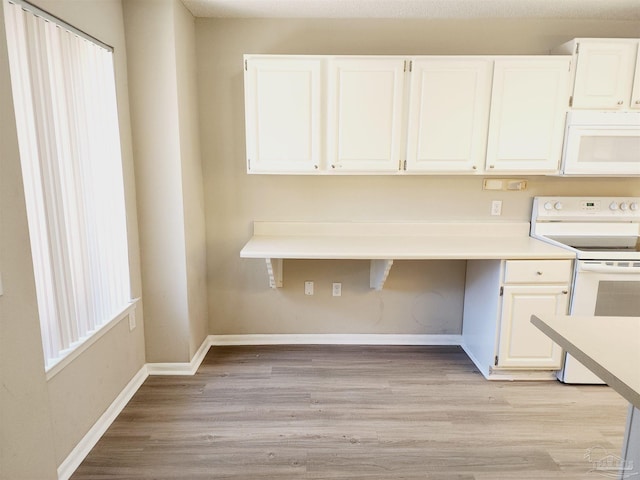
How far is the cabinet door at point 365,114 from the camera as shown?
2.45 meters

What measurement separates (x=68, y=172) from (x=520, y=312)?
2624 millimetres

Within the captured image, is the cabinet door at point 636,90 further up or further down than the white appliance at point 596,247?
further up

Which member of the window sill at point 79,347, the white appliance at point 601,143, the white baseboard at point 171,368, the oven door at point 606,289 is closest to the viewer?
the window sill at point 79,347

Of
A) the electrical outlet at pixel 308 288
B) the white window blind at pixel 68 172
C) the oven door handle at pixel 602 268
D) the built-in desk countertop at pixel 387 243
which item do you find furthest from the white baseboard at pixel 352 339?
A: the white window blind at pixel 68 172

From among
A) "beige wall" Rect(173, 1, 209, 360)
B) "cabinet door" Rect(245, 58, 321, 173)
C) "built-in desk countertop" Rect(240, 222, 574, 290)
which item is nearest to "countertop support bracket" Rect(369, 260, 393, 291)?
"built-in desk countertop" Rect(240, 222, 574, 290)

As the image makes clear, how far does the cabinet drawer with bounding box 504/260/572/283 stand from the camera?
2.45m

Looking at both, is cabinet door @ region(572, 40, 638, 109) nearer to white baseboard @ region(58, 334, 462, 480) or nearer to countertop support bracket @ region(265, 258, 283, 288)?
→ white baseboard @ region(58, 334, 462, 480)

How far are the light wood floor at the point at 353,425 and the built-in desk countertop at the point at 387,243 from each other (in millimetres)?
690

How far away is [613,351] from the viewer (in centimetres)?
106

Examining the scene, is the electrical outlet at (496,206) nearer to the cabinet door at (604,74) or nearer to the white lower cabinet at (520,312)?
the white lower cabinet at (520,312)

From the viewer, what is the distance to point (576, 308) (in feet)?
8.09

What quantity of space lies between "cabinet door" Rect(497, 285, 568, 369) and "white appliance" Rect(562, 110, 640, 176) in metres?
0.83

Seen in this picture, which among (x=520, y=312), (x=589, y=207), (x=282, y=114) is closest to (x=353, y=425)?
(x=520, y=312)

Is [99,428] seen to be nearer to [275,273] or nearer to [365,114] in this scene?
[275,273]
